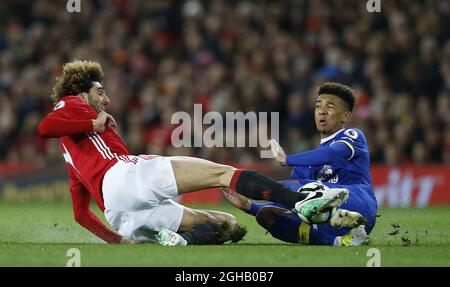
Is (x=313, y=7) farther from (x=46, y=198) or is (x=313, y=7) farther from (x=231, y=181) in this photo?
(x=231, y=181)

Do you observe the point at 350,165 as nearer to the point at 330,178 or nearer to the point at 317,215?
the point at 330,178

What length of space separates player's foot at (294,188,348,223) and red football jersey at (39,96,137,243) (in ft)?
5.25

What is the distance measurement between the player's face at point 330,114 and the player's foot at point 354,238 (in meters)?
1.04

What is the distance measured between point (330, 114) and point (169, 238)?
6.22ft

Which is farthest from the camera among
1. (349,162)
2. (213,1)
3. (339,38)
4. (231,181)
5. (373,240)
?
(213,1)

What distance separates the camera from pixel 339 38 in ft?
56.5

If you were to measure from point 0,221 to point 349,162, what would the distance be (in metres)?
4.26

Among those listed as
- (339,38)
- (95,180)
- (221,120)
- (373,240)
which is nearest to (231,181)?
(95,180)

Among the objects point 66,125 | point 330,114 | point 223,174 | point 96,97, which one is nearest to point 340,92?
point 330,114

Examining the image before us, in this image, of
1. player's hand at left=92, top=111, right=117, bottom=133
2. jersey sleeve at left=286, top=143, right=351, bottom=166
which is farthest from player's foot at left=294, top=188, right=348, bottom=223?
player's hand at left=92, top=111, right=117, bottom=133

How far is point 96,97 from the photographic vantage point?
852 cm

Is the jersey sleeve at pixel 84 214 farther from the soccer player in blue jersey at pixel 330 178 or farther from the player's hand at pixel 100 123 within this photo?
the soccer player in blue jersey at pixel 330 178

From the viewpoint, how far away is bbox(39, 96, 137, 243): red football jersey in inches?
312

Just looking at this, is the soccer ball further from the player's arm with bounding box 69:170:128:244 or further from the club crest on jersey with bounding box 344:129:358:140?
the player's arm with bounding box 69:170:128:244
